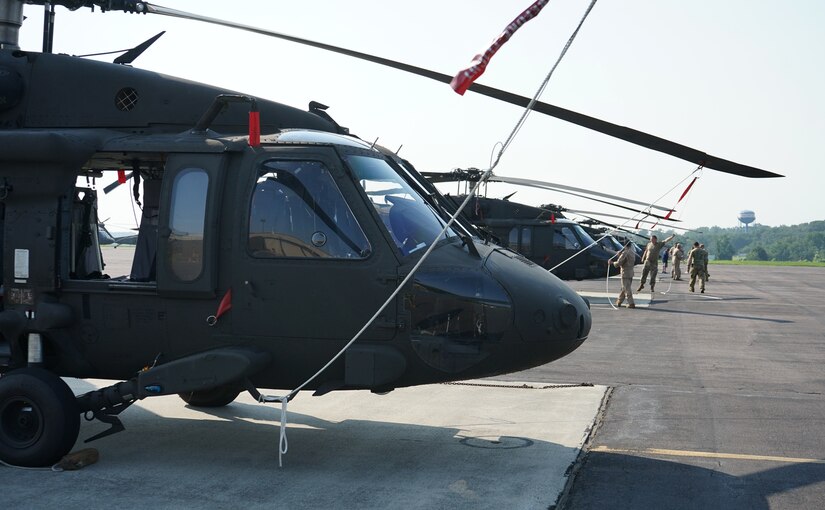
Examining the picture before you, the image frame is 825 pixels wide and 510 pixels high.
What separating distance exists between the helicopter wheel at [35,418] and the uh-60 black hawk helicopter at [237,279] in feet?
0.04

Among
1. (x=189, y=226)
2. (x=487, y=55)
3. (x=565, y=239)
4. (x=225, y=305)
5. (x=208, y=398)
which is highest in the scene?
(x=487, y=55)

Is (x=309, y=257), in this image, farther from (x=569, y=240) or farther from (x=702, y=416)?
(x=569, y=240)

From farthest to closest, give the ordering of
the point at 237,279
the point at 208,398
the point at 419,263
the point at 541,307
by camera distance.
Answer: the point at 208,398
the point at 237,279
the point at 541,307
the point at 419,263

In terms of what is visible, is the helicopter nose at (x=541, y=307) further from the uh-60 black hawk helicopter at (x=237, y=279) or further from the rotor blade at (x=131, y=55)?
the rotor blade at (x=131, y=55)

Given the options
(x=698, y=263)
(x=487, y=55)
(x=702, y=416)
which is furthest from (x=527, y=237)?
(x=487, y=55)

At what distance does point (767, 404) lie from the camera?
952 cm

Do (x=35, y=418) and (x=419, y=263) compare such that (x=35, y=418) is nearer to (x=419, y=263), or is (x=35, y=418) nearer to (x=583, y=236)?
(x=419, y=263)

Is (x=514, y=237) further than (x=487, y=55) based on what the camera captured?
Yes

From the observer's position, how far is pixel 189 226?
22.3 ft

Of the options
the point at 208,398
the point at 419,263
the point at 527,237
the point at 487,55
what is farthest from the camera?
the point at 527,237

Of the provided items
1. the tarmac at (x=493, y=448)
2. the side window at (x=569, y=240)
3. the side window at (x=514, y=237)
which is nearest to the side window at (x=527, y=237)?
the side window at (x=514, y=237)

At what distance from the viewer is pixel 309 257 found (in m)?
6.63

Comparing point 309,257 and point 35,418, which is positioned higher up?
point 309,257

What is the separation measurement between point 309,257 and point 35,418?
2.32 meters
